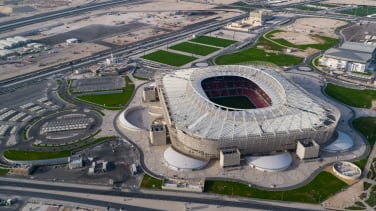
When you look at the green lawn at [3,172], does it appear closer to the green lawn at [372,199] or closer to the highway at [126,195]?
the highway at [126,195]

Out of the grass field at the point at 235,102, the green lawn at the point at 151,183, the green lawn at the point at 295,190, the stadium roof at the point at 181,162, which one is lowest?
the green lawn at the point at 295,190

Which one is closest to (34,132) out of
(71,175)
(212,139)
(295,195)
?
→ (71,175)

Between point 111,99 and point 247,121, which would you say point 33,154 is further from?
point 247,121

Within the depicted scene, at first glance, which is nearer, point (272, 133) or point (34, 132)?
point (272, 133)

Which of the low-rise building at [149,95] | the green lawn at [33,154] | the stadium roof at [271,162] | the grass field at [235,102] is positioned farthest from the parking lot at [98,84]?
the stadium roof at [271,162]

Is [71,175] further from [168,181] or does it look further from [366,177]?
[366,177]

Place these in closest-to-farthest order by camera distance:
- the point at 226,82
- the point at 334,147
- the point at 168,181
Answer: the point at 168,181
the point at 334,147
the point at 226,82

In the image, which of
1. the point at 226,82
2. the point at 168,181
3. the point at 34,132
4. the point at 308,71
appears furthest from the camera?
the point at 308,71

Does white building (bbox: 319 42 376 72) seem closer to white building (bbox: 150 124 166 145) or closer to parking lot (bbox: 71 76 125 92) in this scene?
parking lot (bbox: 71 76 125 92)
